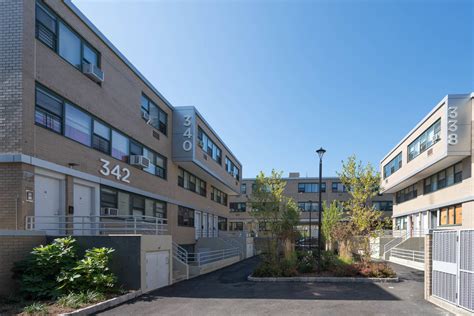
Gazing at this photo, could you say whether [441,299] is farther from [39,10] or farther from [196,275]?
[39,10]

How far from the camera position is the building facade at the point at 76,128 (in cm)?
1262

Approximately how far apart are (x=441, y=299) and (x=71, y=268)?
35.3 ft

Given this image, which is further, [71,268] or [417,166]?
[417,166]

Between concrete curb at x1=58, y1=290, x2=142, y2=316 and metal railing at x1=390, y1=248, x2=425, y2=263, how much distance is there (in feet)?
61.5

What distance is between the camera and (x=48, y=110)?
46.1 feet

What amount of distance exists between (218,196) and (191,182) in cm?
1034

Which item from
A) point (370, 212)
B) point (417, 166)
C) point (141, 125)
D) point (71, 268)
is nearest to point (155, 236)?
point (71, 268)

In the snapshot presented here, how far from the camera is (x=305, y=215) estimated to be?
58156mm

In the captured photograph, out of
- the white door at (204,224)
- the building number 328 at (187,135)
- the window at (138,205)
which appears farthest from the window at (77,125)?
the white door at (204,224)

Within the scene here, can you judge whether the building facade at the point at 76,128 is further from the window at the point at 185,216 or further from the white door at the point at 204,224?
the white door at the point at 204,224

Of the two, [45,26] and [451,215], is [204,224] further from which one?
[45,26]

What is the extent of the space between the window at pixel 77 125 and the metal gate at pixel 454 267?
43.4 ft

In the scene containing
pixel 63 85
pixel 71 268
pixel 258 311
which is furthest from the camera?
pixel 63 85

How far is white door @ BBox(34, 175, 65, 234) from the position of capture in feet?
43.8
